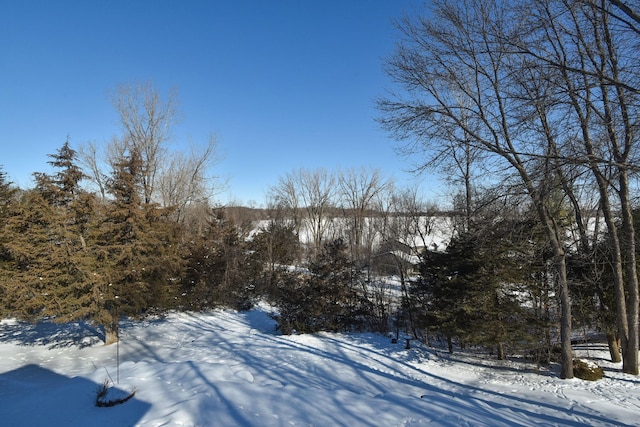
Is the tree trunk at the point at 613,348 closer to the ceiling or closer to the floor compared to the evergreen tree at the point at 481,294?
closer to the floor

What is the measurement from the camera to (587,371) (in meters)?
7.62

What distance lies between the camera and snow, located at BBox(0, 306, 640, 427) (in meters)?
4.75

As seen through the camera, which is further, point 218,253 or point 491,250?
point 218,253

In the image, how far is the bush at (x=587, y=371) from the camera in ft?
24.7

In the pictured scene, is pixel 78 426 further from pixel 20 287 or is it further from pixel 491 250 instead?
pixel 491 250

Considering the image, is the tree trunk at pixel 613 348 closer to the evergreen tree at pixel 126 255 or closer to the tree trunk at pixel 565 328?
the tree trunk at pixel 565 328

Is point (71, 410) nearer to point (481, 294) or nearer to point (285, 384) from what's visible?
point (285, 384)

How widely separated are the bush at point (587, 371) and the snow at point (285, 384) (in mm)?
186

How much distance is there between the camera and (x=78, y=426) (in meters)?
4.18

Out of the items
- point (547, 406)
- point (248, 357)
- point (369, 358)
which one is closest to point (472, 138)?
point (547, 406)

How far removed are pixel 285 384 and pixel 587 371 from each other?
281 inches

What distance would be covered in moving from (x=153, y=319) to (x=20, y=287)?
535cm

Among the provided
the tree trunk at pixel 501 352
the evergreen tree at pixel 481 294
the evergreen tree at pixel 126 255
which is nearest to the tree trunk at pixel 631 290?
the evergreen tree at pixel 481 294

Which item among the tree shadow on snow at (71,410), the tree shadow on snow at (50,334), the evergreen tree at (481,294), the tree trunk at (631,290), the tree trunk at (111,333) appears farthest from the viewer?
the tree shadow on snow at (50,334)
